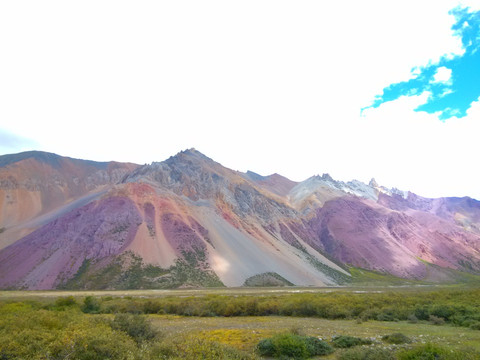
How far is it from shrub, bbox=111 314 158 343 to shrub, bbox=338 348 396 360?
402 inches

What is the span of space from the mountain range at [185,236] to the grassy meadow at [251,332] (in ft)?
194

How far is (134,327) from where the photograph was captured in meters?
18.6

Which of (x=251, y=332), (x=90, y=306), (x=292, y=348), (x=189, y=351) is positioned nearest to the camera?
(x=189, y=351)

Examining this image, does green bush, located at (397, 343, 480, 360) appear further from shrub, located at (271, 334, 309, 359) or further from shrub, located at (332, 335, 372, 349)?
shrub, located at (332, 335, 372, 349)

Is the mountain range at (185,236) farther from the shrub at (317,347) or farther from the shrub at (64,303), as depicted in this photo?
the shrub at (317,347)

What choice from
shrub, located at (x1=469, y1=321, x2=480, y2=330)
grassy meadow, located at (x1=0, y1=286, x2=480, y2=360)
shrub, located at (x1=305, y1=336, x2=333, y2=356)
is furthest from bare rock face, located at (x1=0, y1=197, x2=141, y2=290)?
shrub, located at (x1=469, y1=321, x2=480, y2=330)

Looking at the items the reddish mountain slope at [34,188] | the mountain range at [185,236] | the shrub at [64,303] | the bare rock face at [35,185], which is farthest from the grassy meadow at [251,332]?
the bare rock face at [35,185]

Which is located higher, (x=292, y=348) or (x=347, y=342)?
(x=292, y=348)

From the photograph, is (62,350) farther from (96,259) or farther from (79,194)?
(79,194)

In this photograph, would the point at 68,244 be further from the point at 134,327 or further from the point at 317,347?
the point at 317,347

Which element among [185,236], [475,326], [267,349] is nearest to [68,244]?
[185,236]

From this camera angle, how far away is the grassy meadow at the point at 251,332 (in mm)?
11828

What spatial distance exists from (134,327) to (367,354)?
12.3m

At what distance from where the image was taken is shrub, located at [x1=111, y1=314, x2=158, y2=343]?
18066 millimetres
